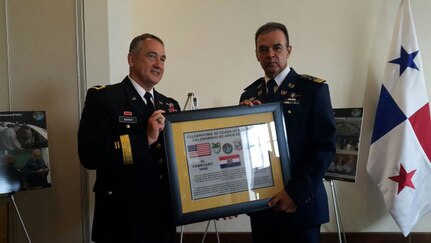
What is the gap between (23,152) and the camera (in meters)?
1.88

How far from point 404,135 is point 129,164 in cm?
204

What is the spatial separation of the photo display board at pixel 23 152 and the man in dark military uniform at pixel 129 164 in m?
0.71

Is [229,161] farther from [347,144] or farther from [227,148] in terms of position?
[347,144]

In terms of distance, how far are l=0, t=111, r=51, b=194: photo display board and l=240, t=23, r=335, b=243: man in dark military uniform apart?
134 centimetres

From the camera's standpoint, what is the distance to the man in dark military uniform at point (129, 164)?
4.30ft

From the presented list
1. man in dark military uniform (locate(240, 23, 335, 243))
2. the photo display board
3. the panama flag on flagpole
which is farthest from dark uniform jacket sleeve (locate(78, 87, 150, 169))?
the panama flag on flagpole

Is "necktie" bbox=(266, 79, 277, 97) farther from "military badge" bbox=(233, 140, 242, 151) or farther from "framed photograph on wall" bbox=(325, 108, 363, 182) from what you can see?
"framed photograph on wall" bbox=(325, 108, 363, 182)

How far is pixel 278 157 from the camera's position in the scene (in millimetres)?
1376

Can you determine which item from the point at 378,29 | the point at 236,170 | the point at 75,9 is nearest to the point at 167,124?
the point at 236,170

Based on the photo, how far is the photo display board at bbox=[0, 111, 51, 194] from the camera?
Result: 1.82 m

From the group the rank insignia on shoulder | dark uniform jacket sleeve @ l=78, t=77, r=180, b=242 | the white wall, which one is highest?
the white wall

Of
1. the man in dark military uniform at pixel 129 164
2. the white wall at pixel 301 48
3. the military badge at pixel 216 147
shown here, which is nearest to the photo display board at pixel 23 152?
the man in dark military uniform at pixel 129 164

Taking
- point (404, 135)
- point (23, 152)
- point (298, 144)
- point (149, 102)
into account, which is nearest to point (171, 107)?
point (149, 102)

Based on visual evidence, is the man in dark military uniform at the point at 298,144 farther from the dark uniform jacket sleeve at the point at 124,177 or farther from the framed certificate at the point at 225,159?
the dark uniform jacket sleeve at the point at 124,177
